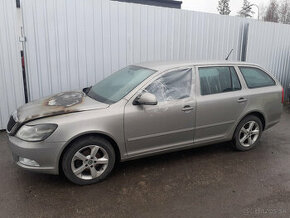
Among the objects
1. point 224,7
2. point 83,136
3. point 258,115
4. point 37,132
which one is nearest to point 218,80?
point 258,115

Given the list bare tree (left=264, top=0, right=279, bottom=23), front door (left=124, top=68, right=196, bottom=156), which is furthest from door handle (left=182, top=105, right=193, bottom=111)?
bare tree (left=264, top=0, right=279, bottom=23)

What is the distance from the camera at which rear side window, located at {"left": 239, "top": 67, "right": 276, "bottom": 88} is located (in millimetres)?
4340

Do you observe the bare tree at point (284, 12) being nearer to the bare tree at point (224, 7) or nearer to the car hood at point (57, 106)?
the bare tree at point (224, 7)

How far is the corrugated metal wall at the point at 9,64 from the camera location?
15.8ft

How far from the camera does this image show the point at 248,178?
358cm

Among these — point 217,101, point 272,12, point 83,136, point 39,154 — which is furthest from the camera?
point 272,12

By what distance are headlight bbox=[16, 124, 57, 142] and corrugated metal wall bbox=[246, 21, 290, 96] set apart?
6714 mm

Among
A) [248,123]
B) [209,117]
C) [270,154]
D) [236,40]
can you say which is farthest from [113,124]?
[236,40]

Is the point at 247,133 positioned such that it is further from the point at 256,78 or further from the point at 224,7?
the point at 224,7

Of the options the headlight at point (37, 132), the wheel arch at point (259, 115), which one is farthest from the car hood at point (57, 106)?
the wheel arch at point (259, 115)

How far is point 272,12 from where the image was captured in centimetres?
3012

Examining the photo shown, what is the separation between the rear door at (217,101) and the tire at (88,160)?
1438 mm

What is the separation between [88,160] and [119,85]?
3.99 feet

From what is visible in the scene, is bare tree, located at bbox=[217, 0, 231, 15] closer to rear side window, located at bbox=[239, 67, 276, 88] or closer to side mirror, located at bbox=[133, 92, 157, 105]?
rear side window, located at bbox=[239, 67, 276, 88]
